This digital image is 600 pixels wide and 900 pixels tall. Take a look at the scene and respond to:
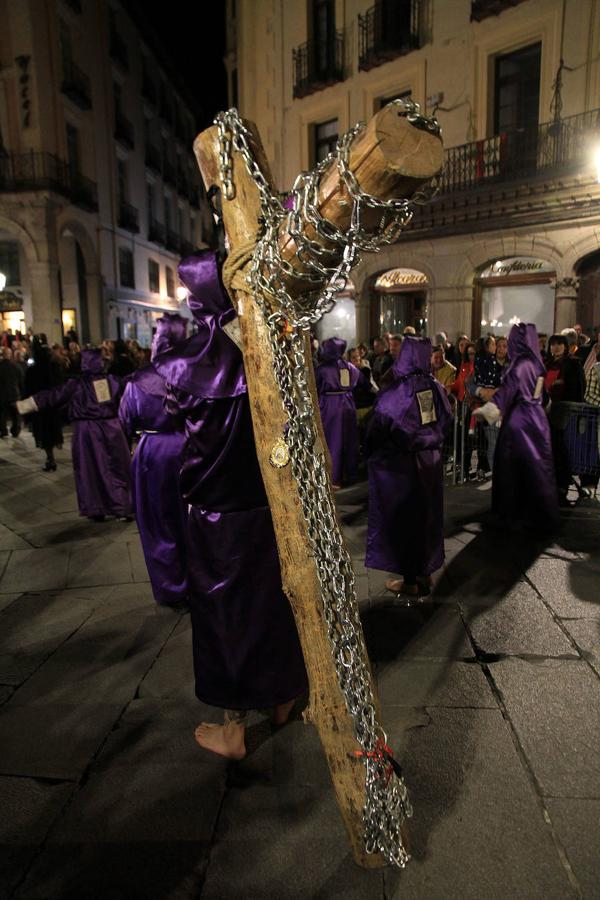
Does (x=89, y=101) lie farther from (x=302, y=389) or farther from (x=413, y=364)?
(x=302, y=389)

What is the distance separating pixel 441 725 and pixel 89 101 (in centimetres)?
2506

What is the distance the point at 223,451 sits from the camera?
2.42 meters

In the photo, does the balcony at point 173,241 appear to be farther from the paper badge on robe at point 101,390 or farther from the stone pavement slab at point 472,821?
the stone pavement slab at point 472,821

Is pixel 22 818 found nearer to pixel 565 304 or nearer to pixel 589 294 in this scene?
pixel 565 304

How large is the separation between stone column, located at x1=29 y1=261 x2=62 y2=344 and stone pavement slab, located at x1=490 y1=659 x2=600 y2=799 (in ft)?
63.6

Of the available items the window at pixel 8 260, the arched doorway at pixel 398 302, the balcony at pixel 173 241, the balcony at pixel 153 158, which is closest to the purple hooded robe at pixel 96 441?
the arched doorway at pixel 398 302

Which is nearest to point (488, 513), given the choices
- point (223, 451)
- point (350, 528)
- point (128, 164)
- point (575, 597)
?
point (350, 528)

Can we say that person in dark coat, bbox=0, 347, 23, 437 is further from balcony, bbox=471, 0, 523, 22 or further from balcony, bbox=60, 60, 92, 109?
balcony, bbox=60, 60, 92, 109

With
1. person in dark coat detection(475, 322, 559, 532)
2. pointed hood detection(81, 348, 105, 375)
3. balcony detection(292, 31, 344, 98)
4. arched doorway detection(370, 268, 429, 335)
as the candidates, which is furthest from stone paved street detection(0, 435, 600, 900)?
balcony detection(292, 31, 344, 98)

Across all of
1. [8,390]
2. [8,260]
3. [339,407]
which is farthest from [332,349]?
[8,260]

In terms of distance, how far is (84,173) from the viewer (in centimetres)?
2219

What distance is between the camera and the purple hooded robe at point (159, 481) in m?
4.00

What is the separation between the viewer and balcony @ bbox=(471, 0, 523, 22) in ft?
42.5

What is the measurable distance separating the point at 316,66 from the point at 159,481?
57.2 ft
